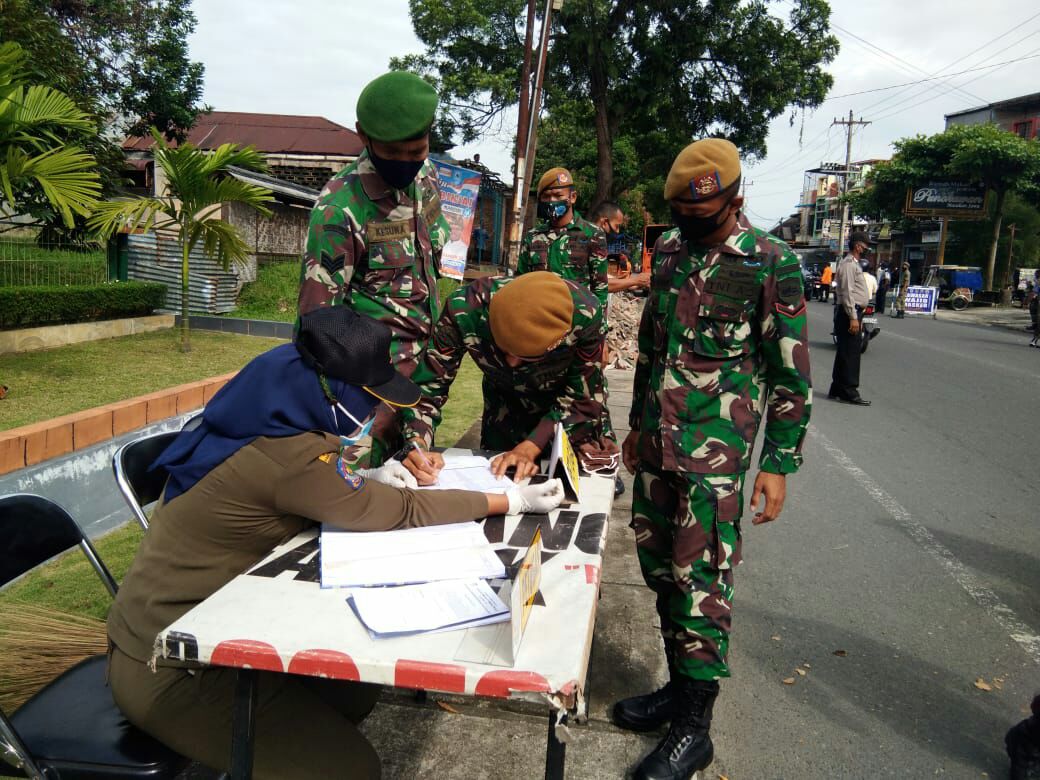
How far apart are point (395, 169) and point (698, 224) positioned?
3.29 ft

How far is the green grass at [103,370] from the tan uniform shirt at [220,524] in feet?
10.1

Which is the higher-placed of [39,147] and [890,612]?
[39,147]

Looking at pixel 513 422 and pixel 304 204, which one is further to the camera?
pixel 304 204

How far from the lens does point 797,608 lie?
3.43m

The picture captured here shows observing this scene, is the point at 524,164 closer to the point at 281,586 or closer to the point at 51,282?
the point at 51,282

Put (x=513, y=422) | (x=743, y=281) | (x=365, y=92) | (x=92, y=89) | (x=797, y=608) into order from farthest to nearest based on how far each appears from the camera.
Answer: (x=92, y=89) < (x=797, y=608) < (x=513, y=422) < (x=365, y=92) < (x=743, y=281)

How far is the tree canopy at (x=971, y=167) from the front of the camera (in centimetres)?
3041

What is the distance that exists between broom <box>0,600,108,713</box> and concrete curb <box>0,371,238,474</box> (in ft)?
2.92

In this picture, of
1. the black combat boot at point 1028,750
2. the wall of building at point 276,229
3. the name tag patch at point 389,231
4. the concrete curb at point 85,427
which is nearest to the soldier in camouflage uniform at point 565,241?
the concrete curb at point 85,427

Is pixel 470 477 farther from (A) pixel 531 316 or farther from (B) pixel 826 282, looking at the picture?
(B) pixel 826 282

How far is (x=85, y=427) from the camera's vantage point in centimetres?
372

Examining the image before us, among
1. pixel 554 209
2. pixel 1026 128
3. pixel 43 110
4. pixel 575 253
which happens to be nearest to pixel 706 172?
pixel 575 253

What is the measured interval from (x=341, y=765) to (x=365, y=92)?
190 cm

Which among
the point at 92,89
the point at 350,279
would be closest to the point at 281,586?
the point at 350,279
